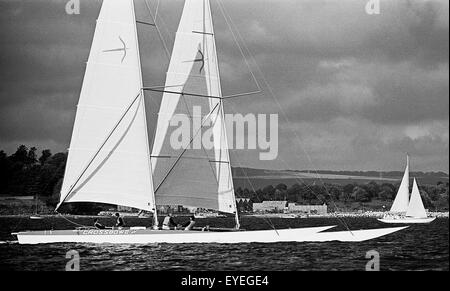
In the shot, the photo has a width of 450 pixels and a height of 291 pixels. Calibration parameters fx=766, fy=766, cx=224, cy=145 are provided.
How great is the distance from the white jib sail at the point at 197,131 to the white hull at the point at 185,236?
1997mm

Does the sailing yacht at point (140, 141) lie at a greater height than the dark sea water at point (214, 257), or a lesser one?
greater

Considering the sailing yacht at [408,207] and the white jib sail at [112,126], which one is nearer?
the white jib sail at [112,126]

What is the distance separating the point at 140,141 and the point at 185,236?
17.0 feet

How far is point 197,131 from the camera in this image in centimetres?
3781

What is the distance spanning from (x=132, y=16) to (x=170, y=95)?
14.0ft

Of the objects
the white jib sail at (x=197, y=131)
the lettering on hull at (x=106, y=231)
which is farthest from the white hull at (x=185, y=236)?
the white jib sail at (x=197, y=131)

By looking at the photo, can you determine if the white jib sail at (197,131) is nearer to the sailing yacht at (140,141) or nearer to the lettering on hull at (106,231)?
the sailing yacht at (140,141)

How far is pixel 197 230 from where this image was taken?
120ft

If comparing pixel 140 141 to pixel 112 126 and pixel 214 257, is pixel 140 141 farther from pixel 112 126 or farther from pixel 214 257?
pixel 214 257

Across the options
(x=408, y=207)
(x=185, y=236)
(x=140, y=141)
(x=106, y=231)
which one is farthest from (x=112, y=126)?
(x=408, y=207)

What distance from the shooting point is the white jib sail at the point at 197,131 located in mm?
37406
